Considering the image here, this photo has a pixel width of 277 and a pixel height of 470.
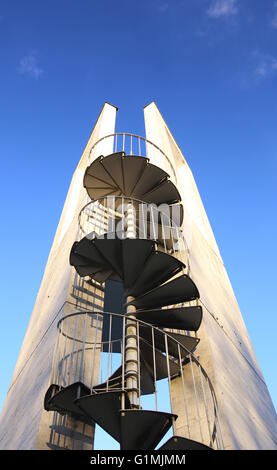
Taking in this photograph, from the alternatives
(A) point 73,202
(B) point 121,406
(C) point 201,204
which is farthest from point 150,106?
(B) point 121,406

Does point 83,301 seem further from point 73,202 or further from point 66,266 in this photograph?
point 73,202

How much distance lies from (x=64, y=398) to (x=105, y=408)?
52 centimetres

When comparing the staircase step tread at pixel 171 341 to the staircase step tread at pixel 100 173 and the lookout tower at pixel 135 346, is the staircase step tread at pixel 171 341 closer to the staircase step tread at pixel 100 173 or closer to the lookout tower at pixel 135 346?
the lookout tower at pixel 135 346

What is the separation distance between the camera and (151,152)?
10516 mm

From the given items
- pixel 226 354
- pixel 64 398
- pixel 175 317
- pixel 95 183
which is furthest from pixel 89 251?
pixel 226 354

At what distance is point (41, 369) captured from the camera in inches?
215

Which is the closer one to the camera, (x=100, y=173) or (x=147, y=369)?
(x=147, y=369)

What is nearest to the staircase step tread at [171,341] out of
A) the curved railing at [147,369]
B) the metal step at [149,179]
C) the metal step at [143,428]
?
the curved railing at [147,369]

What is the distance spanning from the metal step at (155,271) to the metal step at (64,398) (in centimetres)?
169

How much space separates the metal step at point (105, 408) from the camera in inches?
160

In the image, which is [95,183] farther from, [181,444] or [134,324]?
[181,444]

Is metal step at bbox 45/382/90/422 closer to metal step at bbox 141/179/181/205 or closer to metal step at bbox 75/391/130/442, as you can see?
metal step at bbox 75/391/130/442

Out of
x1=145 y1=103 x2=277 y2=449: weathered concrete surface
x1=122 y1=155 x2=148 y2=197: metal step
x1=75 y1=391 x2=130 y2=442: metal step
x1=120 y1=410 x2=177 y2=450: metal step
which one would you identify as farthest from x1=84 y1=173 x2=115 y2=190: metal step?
x1=120 y1=410 x2=177 y2=450: metal step
